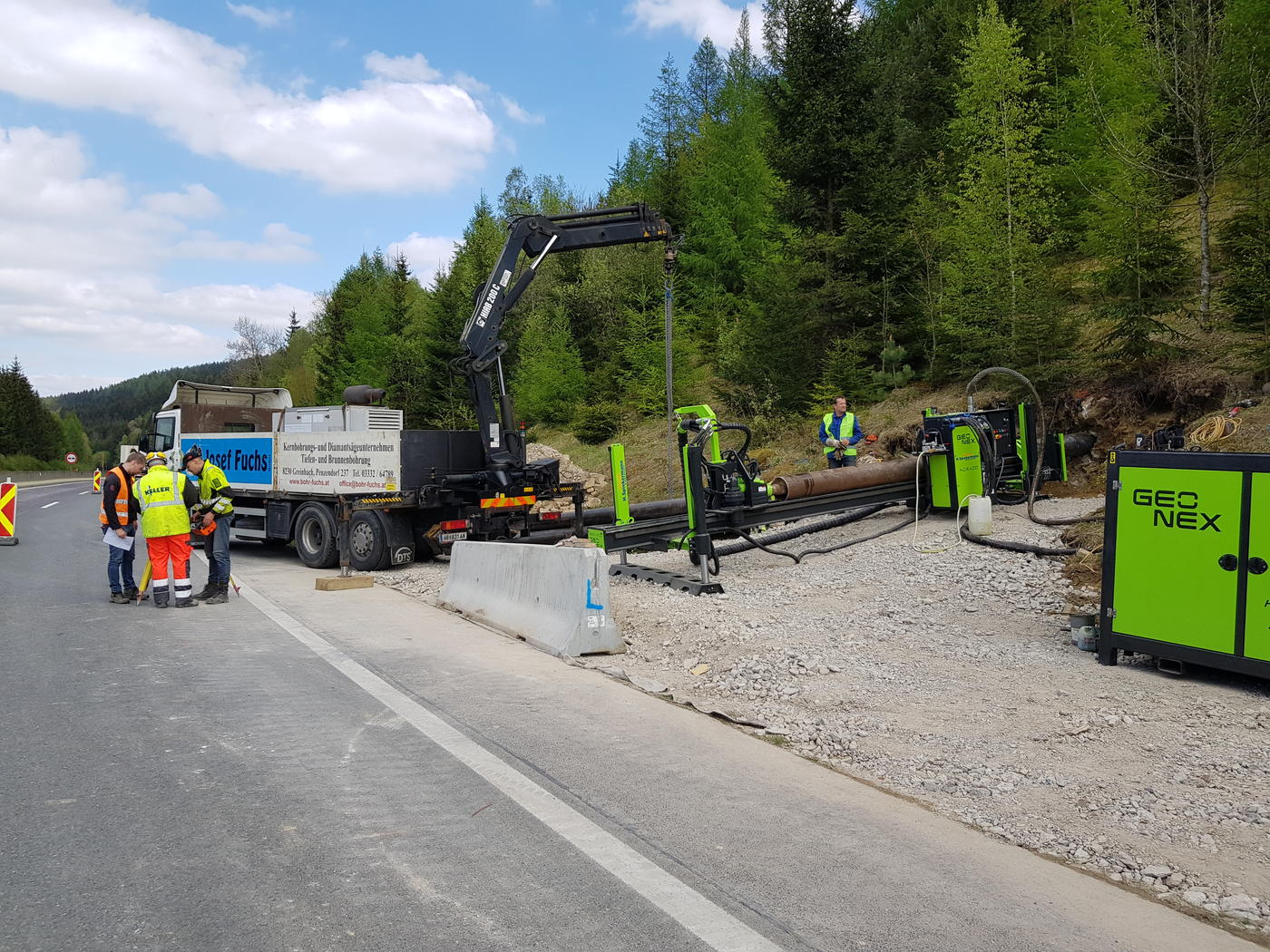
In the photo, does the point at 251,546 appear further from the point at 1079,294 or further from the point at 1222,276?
the point at 1222,276

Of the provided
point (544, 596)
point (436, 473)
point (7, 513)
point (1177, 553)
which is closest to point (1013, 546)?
point (1177, 553)

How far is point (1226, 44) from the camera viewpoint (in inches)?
628

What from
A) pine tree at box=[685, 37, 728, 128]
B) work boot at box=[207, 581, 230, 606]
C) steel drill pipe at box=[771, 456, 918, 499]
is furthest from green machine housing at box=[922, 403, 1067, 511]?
pine tree at box=[685, 37, 728, 128]

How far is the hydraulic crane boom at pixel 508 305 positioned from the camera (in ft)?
47.5

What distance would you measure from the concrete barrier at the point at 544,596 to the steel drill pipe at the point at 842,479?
4207mm

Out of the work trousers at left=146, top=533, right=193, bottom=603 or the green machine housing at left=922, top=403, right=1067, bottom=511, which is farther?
the green machine housing at left=922, top=403, right=1067, bottom=511

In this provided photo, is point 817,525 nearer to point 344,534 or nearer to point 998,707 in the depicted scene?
point 344,534

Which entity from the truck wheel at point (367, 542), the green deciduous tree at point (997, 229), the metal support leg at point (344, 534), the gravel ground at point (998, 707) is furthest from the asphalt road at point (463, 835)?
the green deciduous tree at point (997, 229)

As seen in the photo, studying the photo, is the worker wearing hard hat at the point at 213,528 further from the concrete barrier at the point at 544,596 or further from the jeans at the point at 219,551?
the concrete barrier at the point at 544,596

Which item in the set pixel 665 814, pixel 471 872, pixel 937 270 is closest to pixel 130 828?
pixel 471 872

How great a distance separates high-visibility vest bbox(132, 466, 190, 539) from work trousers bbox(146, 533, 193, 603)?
0.33 feet

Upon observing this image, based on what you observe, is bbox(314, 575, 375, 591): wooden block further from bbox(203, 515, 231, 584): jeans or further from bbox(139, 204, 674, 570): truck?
bbox(203, 515, 231, 584): jeans

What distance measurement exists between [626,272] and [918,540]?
24895 mm

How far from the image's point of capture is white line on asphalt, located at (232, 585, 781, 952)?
3.21m
